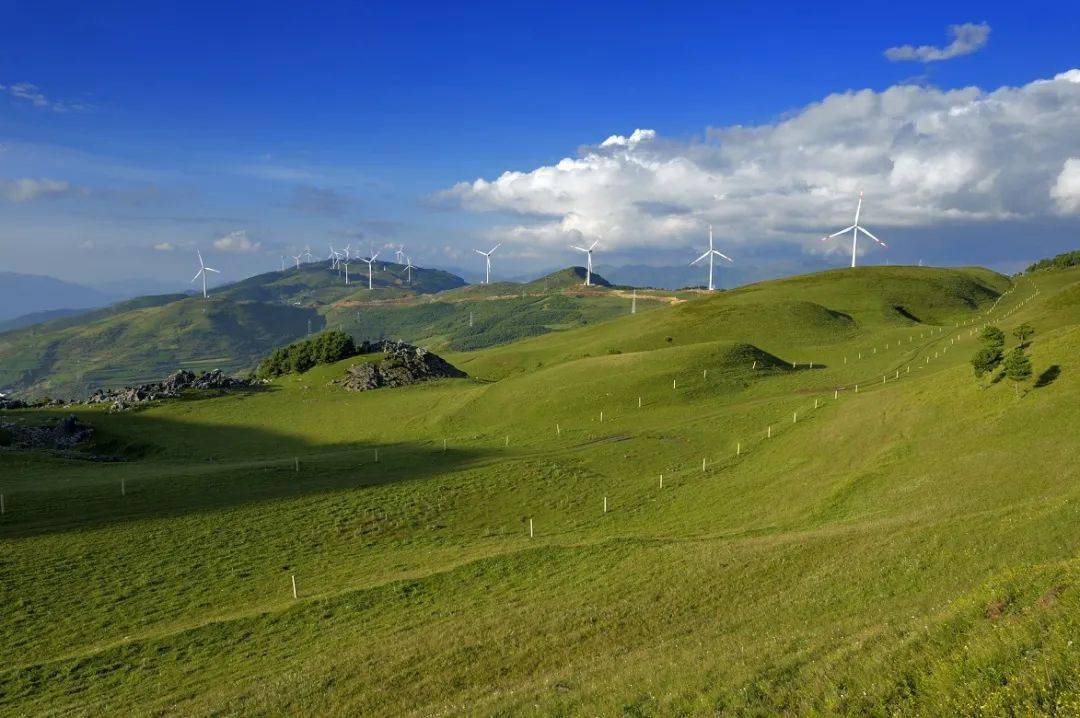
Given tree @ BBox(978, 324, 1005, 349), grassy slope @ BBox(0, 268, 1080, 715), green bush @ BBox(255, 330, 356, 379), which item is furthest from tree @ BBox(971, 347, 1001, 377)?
green bush @ BBox(255, 330, 356, 379)

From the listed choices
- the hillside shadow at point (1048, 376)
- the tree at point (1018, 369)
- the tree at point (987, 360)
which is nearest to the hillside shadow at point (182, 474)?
the tree at point (987, 360)

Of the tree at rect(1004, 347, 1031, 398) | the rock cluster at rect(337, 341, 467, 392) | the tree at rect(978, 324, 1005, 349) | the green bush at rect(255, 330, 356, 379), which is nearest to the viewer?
the tree at rect(1004, 347, 1031, 398)

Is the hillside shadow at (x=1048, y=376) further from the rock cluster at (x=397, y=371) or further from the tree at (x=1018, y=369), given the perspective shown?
the rock cluster at (x=397, y=371)

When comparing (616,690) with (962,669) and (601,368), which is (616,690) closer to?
(962,669)

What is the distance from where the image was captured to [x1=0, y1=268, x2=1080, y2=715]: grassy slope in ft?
58.1

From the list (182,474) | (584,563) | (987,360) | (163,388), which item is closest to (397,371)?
(163,388)

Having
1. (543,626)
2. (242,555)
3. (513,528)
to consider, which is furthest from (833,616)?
(242,555)

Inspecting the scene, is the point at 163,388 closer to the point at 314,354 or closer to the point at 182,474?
the point at 314,354

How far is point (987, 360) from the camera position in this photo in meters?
52.8

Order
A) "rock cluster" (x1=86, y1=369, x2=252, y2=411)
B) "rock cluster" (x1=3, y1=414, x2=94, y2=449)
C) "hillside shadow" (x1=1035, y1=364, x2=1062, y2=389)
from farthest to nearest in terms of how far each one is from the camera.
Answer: "rock cluster" (x1=86, y1=369, x2=252, y2=411), "rock cluster" (x1=3, y1=414, x2=94, y2=449), "hillside shadow" (x1=1035, y1=364, x2=1062, y2=389)

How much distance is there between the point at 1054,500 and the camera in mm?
29516

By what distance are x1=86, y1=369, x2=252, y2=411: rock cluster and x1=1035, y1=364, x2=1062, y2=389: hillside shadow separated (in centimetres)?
11012

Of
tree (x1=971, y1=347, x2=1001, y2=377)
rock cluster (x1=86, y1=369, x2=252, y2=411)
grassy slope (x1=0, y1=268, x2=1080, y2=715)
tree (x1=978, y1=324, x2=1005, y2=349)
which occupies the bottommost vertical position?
grassy slope (x1=0, y1=268, x2=1080, y2=715)

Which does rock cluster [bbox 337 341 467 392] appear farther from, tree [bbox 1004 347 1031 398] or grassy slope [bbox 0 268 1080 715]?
tree [bbox 1004 347 1031 398]
